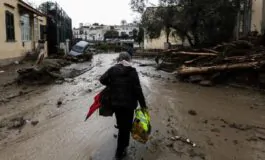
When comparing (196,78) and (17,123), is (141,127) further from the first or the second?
(196,78)

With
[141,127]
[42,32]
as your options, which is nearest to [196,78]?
[141,127]

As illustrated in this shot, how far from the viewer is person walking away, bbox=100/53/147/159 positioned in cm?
497

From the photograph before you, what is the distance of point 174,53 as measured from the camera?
783 inches

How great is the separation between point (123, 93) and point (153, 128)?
2.16m

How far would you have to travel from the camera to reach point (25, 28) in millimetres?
23953

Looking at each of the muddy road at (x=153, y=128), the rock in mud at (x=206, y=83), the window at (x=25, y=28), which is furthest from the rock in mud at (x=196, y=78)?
the window at (x=25, y=28)

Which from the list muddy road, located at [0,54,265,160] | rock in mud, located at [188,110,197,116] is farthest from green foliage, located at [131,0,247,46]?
rock in mud, located at [188,110,197,116]

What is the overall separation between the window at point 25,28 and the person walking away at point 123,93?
64.6 ft

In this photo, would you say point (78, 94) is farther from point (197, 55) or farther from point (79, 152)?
point (197, 55)

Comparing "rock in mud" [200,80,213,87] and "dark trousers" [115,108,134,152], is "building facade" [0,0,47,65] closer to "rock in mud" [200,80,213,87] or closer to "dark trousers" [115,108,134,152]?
"rock in mud" [200,80,213,87]

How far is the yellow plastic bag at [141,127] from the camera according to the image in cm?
498

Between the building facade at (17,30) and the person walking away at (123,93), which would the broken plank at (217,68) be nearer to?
the person walking away at (123,93)

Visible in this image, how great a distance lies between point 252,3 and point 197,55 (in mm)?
7255

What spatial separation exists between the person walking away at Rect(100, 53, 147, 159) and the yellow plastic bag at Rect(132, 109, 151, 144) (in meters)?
0.09
